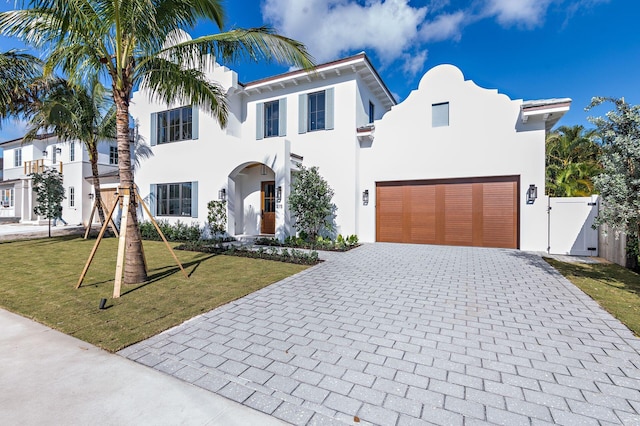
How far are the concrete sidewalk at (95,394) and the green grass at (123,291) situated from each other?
42 cm

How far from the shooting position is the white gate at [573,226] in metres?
9.70

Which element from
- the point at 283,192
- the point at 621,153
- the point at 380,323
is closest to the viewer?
the point at 380,323

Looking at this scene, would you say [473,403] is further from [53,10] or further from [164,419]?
[53,10]

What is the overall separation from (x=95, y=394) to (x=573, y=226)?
13.0 m

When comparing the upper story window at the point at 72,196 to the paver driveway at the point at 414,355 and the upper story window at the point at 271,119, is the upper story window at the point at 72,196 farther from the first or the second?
the paver driveway at the point at 414,355

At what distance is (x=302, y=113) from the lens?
521 inches

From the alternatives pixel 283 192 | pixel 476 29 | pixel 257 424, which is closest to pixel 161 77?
pixel 283 192

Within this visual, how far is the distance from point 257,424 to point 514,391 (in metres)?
2.32

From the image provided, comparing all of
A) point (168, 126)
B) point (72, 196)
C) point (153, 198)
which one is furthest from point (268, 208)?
point (72, 196)

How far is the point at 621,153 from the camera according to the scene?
5.85 m

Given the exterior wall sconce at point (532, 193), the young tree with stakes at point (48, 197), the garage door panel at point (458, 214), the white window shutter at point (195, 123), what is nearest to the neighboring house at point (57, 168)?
the young tree with stakes at point (48, 197)

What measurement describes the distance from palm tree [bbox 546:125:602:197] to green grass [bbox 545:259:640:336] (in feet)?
19.9

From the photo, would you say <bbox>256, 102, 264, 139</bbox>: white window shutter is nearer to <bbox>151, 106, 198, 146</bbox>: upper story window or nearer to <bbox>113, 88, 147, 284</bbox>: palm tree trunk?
<bbox>151, 106, 198, 146</bbox>: upper story window

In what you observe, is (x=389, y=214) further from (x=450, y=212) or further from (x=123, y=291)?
(x=123, y=291)
